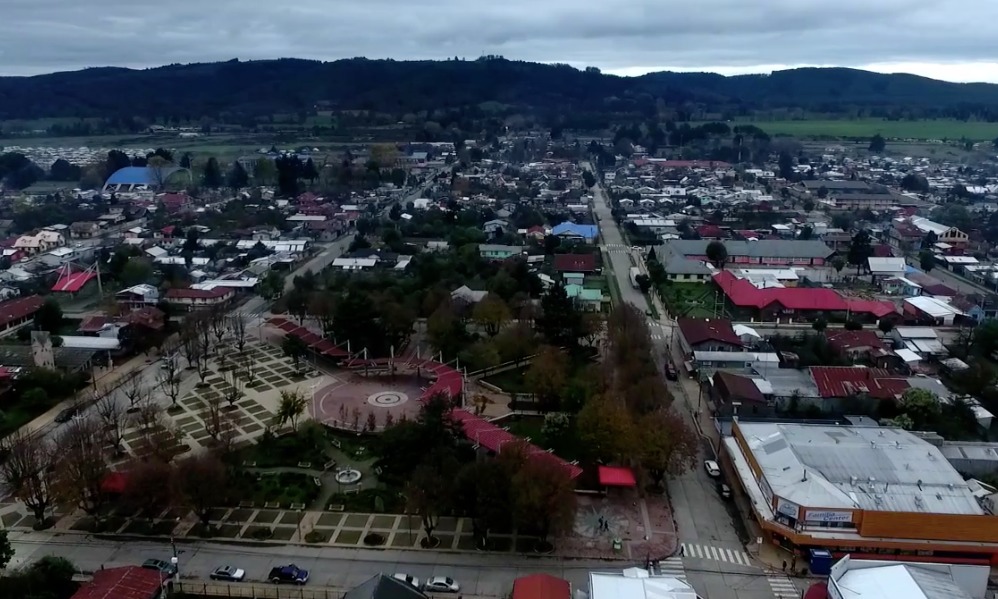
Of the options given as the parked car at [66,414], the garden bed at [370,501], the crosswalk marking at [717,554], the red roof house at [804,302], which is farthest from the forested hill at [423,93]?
the crosswalk marking at [717,554]

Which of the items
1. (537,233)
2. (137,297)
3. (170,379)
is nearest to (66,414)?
(170,379)

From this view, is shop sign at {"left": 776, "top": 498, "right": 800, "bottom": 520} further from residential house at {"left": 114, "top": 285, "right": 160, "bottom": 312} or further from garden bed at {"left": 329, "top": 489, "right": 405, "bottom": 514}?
residential house at {"left": 114, "top": 285, "right": 160, "bottom": 312}

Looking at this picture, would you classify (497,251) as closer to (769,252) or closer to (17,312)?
(769,252)

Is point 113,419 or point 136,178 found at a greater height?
point 136,178

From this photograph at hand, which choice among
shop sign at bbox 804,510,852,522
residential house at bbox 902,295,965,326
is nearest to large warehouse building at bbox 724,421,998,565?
shop sign at bbox 804,510,852,522

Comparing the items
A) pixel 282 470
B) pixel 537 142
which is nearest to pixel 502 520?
pixel 282 470

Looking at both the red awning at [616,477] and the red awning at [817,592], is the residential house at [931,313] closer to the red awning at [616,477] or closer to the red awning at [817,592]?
the red awning at [616,477]
